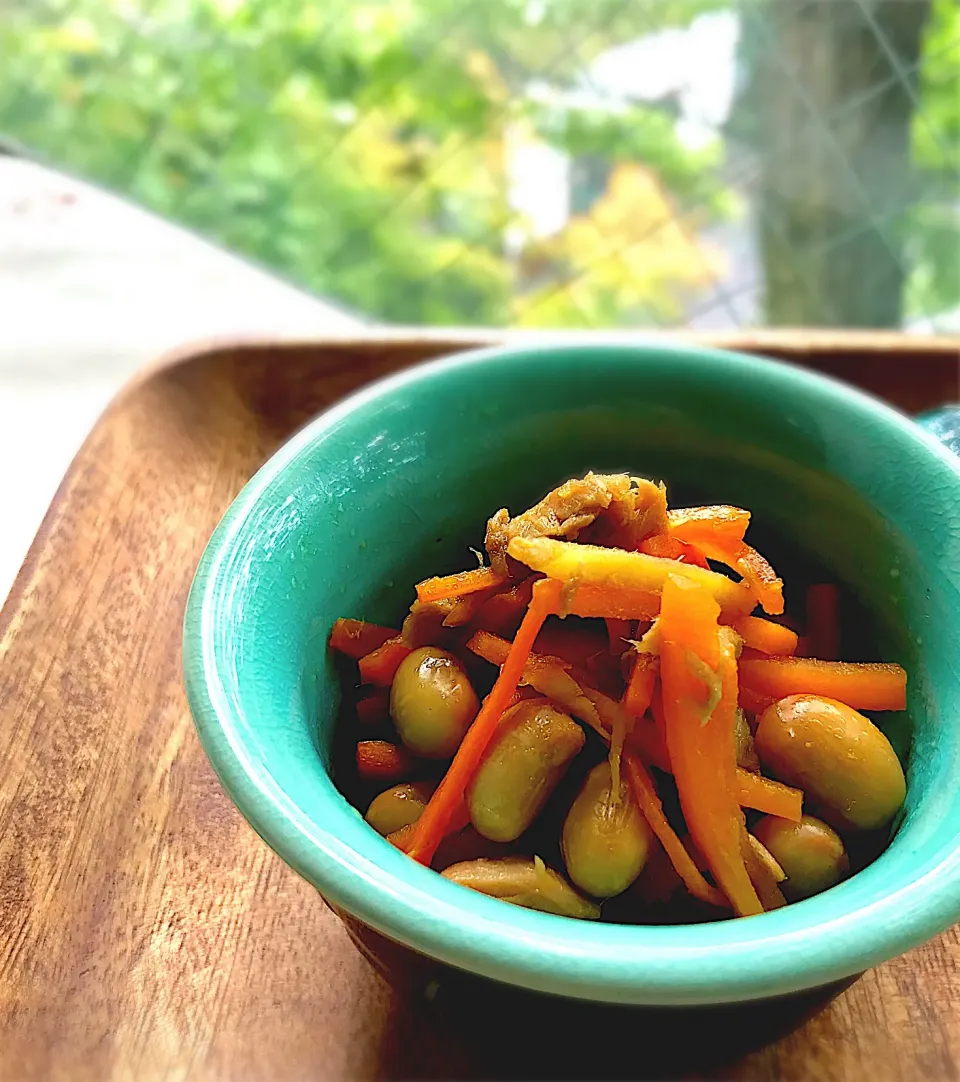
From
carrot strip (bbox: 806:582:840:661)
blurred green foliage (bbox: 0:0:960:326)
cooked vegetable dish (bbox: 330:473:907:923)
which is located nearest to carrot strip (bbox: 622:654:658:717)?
cooked vegetable dish (bbox: 330:473:907:923)

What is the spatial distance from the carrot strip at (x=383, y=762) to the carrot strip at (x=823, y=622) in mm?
341

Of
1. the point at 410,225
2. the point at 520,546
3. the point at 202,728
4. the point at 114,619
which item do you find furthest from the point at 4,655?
the point at 410,225

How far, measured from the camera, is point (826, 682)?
0.82 metres

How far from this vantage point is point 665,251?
217cm

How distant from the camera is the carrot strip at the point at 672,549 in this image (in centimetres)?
83

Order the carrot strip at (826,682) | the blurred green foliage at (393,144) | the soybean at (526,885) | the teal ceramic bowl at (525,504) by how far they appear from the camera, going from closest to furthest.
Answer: the teal ceramic bowl at (525,504), the soybean at (526,885), the carrot strip at (826,682), the blurred green foliage at (393,144)

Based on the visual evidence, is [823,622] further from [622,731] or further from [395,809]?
[395,809]

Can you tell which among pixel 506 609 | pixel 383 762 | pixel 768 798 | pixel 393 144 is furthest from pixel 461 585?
pixel 393 144

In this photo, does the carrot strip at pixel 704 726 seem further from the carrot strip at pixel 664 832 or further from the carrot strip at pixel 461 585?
the carrot strip at pixel 461 585

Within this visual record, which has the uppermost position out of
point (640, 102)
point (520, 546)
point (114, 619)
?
point (520, 546)

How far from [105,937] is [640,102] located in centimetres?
174

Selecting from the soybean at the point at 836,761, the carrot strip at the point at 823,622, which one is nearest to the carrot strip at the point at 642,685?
the soybean at the point at 836,761

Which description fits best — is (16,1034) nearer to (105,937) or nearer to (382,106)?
(105,937)

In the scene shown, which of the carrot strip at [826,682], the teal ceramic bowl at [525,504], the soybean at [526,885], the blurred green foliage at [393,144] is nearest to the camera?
the teal ceramic bowl at [525,504]
